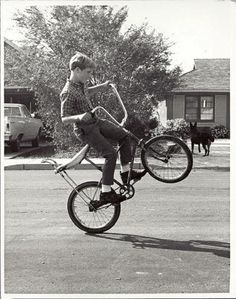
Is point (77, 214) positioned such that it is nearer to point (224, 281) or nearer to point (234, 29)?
point (224, 281)

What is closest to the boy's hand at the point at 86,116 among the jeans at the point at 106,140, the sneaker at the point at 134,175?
the jeans at the point at 106,140

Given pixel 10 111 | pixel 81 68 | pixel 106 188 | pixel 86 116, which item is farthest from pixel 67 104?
pixel 106 188

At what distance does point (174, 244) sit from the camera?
22.1 feet

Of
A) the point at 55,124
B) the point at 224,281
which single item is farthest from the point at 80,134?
the point at 224,281

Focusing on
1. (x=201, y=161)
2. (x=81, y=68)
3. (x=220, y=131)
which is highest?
(x=81, y=68)

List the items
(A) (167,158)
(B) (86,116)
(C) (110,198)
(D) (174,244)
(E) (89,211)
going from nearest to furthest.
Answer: (B) (86,116)
(A) (167,158)
(C) (110,198)
(E) (89,211)
(D) (174,244)

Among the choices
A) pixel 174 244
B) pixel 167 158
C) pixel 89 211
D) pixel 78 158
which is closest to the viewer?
pixel 167 158

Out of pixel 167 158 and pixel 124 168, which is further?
pixel 124 168

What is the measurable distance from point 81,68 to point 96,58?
0.96 ft

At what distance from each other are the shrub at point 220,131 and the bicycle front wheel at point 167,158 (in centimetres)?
52

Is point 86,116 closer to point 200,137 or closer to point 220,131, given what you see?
point 200,137

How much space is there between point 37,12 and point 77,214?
1754 millimetres

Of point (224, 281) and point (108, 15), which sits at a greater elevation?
point (108, 15)

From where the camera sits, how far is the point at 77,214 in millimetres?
6219
